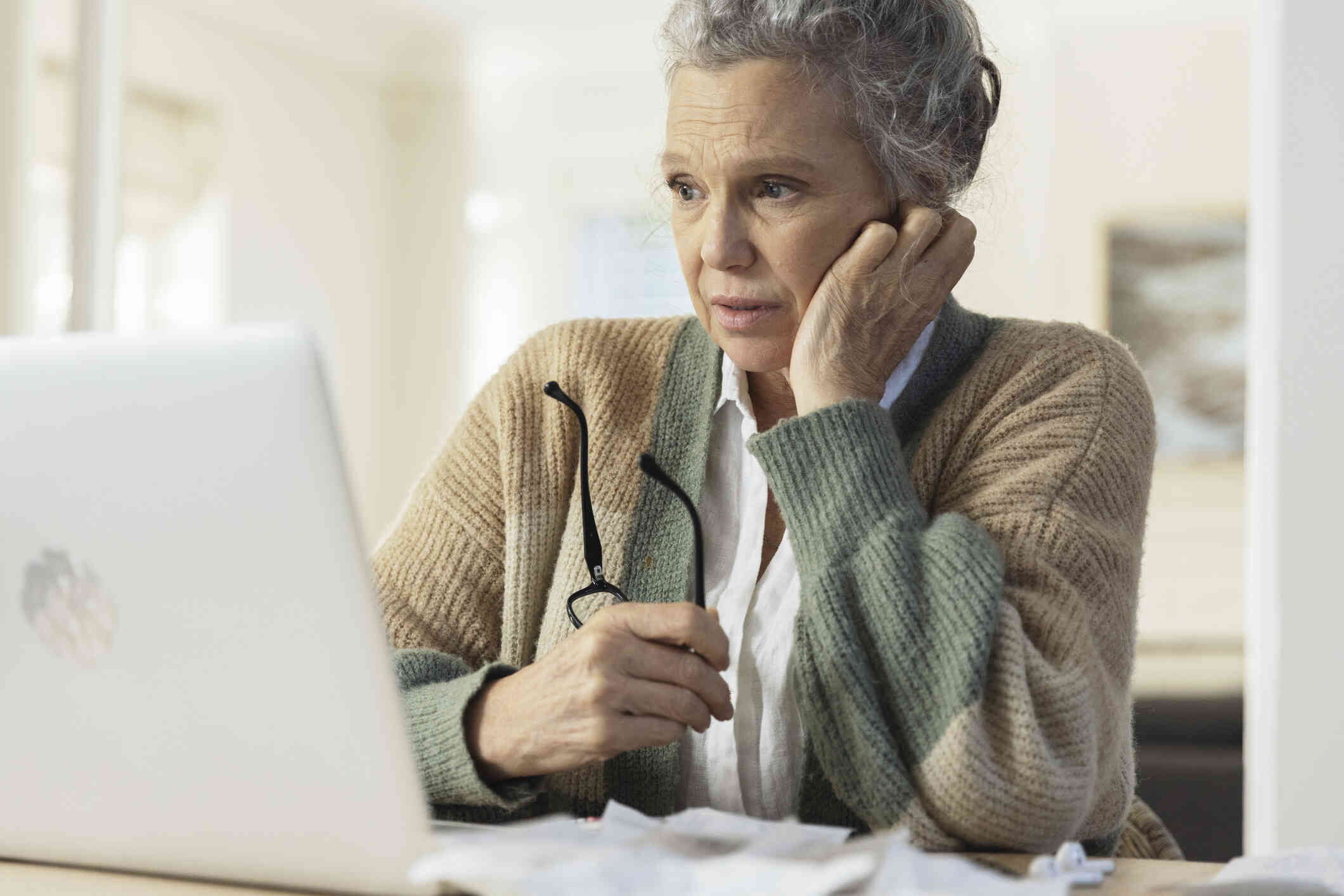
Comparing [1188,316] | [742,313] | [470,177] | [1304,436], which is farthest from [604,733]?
[470,177]

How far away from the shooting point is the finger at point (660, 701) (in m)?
0.95

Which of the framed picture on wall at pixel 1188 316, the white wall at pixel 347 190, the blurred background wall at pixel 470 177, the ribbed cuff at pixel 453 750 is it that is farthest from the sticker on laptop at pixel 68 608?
the framed picture on wall at pixel 1188 316

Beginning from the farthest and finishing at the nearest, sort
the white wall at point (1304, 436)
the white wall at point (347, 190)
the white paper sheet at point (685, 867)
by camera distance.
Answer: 1. the white wall at point (347, 190)
2. the white wall at point (1304, 436)
3. the white paper sheet at point (685, 867)

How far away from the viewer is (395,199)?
6449 mm

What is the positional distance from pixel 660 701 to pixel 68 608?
39cm

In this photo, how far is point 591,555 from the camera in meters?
1.21

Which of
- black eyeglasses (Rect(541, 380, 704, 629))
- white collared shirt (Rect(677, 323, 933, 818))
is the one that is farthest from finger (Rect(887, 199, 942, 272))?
black eyeglasses (Rect(541, 380, 704, 629))

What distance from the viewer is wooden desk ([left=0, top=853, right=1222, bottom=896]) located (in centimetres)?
78

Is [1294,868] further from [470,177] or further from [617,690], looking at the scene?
[470,177]

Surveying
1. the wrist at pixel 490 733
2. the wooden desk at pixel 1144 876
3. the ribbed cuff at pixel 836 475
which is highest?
the ribbed cuff at pixel 836 475

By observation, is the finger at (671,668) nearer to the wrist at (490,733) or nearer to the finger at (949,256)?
the wrist at (490,733)

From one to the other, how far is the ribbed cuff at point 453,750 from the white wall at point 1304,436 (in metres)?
1.27

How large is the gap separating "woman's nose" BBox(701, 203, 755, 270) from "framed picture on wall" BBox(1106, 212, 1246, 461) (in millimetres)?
4998

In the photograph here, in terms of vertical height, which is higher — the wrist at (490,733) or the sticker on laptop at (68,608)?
the sticker on laptop at (68,608)
